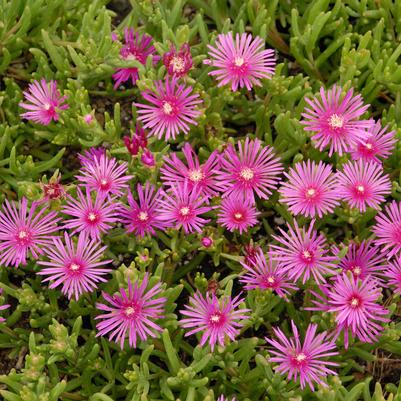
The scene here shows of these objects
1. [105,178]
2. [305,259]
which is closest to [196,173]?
[105,178]

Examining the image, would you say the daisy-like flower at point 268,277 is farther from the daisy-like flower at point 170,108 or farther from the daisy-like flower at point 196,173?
the daisy-like flower at point 170,108

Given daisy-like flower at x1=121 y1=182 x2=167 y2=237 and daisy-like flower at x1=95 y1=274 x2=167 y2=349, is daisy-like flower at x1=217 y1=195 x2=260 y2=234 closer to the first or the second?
daisy-like flower at x1=121 y1=182 x2=167 y2=237

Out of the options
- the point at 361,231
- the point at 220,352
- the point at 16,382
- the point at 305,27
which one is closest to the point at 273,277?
the point at 220,352

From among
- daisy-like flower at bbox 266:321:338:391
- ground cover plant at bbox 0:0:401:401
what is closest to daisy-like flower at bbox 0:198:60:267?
ground cover plant at bbox 0:0:401:401

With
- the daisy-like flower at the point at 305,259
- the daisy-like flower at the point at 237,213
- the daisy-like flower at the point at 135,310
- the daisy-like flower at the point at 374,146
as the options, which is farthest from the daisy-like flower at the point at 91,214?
the daisy-like flower at the point at 374,146

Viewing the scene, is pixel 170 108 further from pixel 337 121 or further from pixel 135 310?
pixel 135 310
